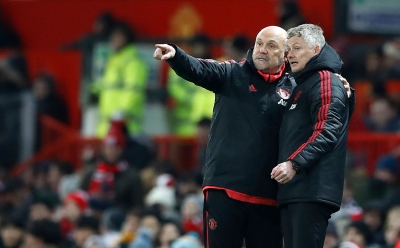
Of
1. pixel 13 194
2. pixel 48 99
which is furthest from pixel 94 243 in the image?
pixel 48 99

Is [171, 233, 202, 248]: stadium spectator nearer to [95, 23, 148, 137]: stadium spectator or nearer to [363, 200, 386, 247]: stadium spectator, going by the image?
[363, 200, 386, 247]: stadium spectator

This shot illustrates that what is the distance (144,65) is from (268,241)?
8633 mm

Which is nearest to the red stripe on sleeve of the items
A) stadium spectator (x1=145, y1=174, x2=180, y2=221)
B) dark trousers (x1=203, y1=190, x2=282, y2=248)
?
dark trousers (x1=203, y1=190, x2=282, y2=248)

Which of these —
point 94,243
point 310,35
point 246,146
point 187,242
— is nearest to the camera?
point 310,35

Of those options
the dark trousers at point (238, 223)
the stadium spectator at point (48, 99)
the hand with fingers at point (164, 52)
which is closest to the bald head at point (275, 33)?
the hand with fingers at point (164, 52)

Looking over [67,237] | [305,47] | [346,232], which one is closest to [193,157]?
[67,237]

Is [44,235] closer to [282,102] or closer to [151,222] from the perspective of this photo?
[151,222]

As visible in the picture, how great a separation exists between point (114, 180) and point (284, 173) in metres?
6.60

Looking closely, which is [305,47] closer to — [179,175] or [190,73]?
[190,73]

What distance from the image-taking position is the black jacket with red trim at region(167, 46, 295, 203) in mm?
7020

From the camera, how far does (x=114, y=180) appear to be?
12.9m

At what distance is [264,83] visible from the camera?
714cm

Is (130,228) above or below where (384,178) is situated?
below

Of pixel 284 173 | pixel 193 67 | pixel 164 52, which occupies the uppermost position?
pixel 164 52
